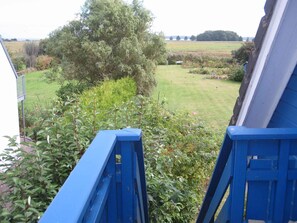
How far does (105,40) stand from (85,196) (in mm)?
12379

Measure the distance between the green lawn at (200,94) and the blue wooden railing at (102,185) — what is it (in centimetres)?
Answer: 1138

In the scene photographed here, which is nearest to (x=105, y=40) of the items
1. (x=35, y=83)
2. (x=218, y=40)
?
(x=35, y=83)

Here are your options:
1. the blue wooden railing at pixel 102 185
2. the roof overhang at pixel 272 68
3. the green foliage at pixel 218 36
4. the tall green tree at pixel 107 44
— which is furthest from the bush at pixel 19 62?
the blue wooden railing at pixel 102 185

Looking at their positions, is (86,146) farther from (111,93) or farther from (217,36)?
(217,36)

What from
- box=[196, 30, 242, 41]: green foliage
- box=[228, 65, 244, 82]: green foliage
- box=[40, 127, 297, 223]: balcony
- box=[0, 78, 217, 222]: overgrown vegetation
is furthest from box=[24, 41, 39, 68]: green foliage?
box=[40, 127, 297, 223]: balcony

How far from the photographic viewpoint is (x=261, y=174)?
164 centimetres

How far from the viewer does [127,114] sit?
3.89 metres

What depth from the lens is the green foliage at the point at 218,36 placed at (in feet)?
87.4

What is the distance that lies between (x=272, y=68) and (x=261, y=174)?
0.78m

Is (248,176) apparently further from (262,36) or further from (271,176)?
(262,36)

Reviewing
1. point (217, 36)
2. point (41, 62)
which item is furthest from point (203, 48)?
point (41, 62)

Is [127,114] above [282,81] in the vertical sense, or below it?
below

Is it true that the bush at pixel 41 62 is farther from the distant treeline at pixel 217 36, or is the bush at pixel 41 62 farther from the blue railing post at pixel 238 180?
the blue railing post at pixel 238 180

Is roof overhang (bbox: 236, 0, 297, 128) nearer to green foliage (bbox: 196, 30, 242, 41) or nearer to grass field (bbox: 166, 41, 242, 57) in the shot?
green foliage (bbox: 196, 30, 242, 41)
